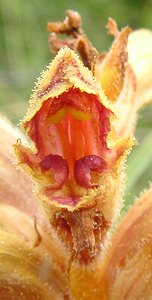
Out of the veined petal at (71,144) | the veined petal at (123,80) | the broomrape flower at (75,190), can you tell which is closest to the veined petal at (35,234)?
the broomrape flower at (75,190)

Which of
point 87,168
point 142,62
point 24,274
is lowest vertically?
point 24,274

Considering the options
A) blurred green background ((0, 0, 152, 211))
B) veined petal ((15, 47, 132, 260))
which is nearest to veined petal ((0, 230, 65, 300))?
veined petal ((15, 47, 132, 260))

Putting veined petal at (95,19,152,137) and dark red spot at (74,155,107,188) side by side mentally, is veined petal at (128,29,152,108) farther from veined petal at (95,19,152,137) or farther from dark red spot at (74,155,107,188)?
dark red spot at (74,155,107,188)

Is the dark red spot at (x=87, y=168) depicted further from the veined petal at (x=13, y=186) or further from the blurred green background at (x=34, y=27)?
the blurred green background at (x=34, y=27)

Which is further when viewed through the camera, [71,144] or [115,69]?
[115,69]

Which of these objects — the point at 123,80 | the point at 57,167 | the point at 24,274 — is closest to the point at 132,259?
the point at 24,274

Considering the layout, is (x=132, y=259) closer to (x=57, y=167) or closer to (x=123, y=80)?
(x=57, y=167)
